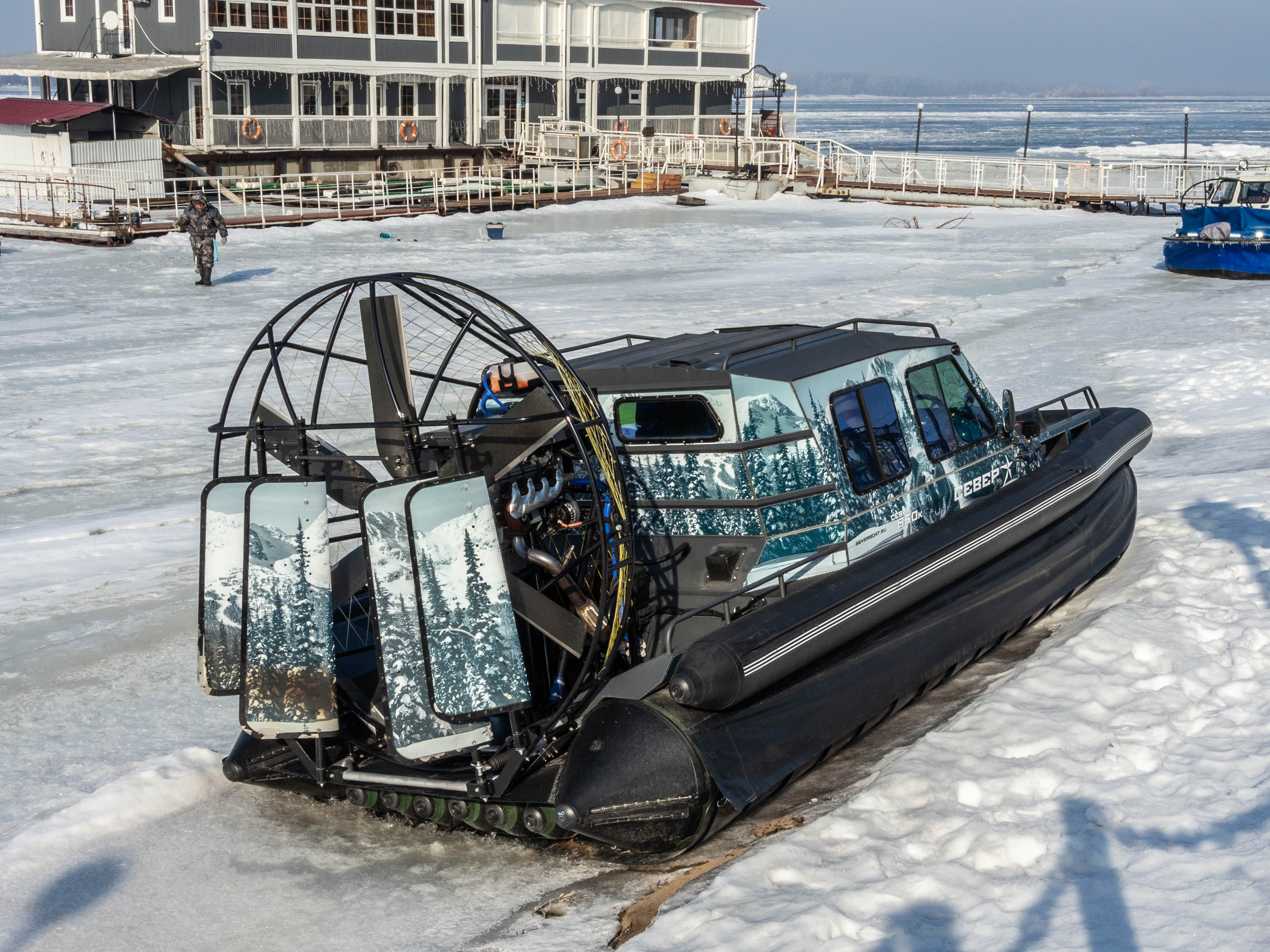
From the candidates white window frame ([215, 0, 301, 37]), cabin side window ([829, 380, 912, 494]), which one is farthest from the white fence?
cabin side window ([829, 380, 912, 494])

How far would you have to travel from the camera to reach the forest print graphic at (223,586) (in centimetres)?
518

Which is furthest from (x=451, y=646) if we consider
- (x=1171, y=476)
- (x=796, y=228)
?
(x=796, y=228)

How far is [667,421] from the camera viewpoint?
6.11m

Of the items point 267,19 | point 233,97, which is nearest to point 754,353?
point 267,19

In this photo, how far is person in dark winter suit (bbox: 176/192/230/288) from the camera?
2069cm

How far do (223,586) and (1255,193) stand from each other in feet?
75.7

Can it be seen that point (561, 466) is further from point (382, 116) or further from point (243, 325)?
point (382, 116)

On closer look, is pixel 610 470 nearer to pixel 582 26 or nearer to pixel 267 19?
pixel 267 19

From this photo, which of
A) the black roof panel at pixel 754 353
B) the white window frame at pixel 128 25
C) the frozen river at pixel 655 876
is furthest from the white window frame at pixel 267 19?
the black roof panel at pixel 754 353

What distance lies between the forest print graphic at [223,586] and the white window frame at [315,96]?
122 ft

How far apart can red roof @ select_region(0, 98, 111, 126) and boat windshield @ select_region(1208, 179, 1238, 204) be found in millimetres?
25439

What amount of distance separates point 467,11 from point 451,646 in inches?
1584

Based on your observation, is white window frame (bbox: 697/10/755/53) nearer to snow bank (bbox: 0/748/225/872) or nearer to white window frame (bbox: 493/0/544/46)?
white window frame (bbox: 493/0/544/46)

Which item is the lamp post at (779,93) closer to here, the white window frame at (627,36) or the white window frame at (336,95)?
the white window frame at (627,36)
